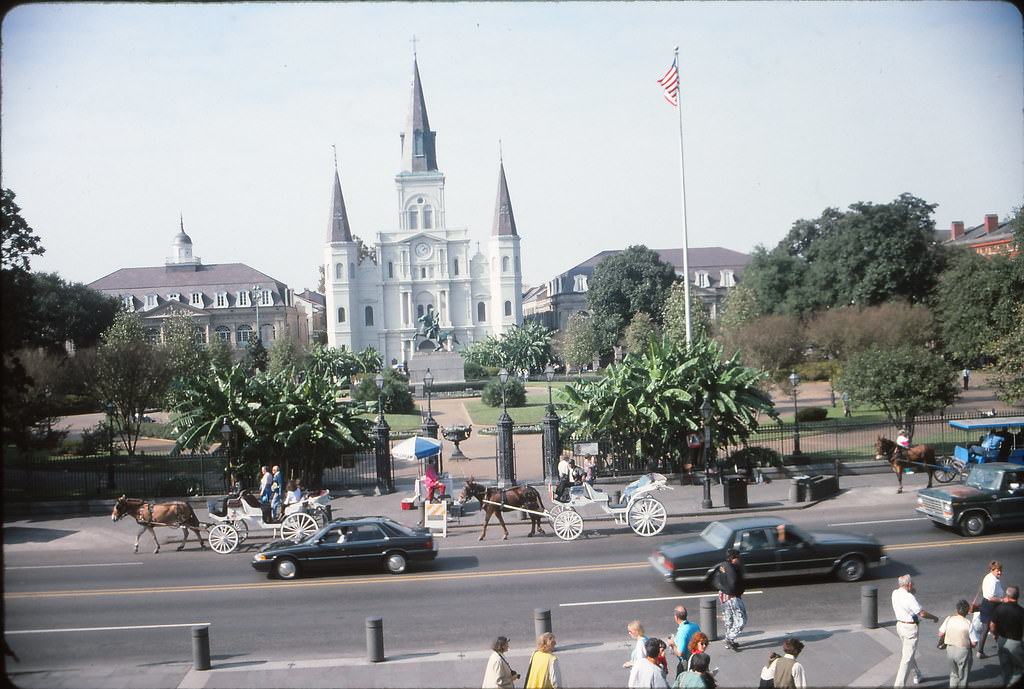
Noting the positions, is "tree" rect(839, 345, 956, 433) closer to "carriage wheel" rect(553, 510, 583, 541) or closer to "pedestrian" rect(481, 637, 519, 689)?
"carriage wheel" rect(553, 510, 583, 541)

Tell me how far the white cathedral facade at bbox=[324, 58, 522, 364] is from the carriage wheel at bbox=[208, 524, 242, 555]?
8551cm

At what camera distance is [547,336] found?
79062mm

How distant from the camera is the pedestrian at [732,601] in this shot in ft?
36.5

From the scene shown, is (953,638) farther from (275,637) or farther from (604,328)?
(604,328)

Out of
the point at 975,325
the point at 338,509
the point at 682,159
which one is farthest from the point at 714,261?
the point at 338,509

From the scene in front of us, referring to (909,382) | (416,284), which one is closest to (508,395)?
(909,382)

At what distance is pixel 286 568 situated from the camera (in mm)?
15594

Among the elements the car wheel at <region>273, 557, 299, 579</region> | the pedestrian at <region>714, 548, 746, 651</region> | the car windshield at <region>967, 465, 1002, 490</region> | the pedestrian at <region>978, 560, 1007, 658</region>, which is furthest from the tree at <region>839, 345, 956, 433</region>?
the car wheel at <region>273, 557, 299, 579</region>

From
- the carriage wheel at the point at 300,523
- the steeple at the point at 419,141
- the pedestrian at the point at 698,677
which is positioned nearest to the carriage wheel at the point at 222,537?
the carriage wheel at the point at 300,523

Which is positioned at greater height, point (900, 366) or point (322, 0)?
point (322, 0)

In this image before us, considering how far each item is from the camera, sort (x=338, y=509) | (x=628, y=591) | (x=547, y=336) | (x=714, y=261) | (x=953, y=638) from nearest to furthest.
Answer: (x=953, y=638) < (x=628, y=591) < (x=338, y=509) < (x=547, y=336) < (x=714, y=261)

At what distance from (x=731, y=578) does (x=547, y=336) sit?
67864mm

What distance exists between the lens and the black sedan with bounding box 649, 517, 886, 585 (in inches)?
535

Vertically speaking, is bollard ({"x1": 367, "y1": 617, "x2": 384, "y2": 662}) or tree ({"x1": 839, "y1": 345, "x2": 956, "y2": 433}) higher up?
tree ({"x1": 839, "y1": 345, "x2": 956, "y2": 433})
